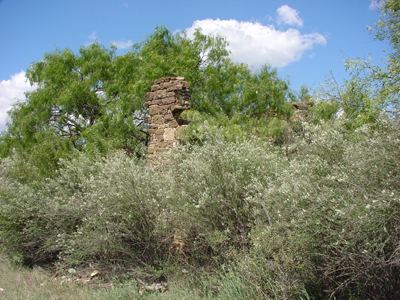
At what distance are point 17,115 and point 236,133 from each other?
11.2 meters

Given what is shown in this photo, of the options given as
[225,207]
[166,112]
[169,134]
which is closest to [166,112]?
[166,112]

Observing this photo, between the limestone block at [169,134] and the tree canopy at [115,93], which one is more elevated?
the tree canopy at [115,93]

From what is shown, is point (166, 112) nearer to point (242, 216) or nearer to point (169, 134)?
point (169, 134)

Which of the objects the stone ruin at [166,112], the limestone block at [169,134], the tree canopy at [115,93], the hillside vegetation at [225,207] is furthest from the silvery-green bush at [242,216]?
the tree canopy at [115,93]

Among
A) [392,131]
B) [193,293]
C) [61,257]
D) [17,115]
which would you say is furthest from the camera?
[17,115]

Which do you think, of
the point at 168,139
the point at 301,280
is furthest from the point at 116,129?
the point at 301,280

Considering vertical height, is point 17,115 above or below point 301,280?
above

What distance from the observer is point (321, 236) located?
4.91 m

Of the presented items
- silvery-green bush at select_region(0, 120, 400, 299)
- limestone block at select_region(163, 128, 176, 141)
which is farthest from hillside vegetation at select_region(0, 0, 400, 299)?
limestone block at select_region(163, 128, 176, 141)

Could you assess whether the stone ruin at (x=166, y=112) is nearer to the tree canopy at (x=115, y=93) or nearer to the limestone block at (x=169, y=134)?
the limestone block at (x=169, y=134)

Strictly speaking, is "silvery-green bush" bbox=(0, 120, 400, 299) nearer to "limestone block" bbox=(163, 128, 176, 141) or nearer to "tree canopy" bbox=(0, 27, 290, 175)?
"limestone block" bbox=(163, 128, 176, 141)

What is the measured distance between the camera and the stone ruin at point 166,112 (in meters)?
10.5

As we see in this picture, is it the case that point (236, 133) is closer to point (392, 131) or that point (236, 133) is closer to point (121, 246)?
point (121, 246)

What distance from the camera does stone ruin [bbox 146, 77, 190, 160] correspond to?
1052 cm
